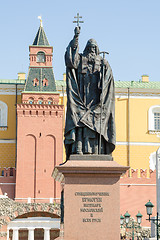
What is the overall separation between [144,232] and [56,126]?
474 inches

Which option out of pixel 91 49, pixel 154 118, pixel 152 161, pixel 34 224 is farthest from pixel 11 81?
pixel 91 49

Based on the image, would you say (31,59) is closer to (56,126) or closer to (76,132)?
(56,126)

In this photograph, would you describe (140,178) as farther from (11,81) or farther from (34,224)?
(11,81)

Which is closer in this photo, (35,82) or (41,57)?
(35,82)

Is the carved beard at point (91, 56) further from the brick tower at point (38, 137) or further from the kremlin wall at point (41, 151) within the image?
the brick tower at point (38, 137)

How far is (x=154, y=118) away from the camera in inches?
2347

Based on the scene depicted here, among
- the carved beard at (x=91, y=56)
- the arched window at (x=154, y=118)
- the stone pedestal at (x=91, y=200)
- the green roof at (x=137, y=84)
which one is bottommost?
the stone pedestal at (x=91, y=200)

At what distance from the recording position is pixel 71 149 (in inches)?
459

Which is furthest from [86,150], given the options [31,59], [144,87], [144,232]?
[144,87]

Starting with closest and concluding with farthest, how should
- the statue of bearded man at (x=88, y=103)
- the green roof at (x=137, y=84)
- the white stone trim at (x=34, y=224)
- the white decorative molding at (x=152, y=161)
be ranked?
the statue of bearded man at (x=88, y=103) < the white stone trim at (x=34, y=224) < the white decorative molding at (x=152, y=161) < the green roof at (x=137, y=84)

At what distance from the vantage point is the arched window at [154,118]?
59.1 m

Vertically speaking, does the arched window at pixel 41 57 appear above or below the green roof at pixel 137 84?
above

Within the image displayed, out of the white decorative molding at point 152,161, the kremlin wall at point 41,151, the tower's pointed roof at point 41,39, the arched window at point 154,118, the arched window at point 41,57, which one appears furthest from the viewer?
the arched window at point 154,118

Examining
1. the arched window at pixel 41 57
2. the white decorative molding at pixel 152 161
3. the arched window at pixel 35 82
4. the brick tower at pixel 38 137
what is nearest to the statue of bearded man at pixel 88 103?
the brick tower at pixel 38 137
